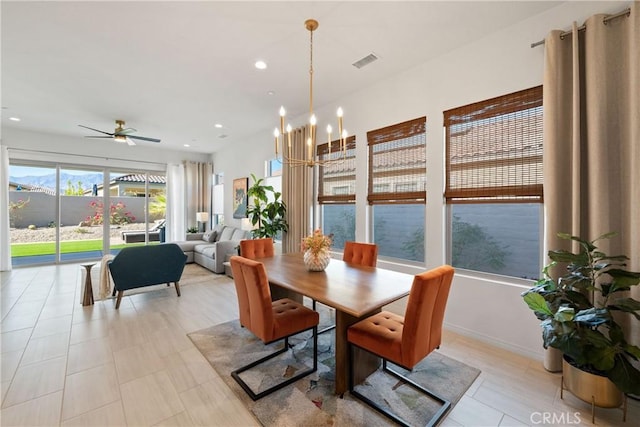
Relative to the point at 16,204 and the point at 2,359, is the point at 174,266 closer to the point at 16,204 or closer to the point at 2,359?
the point at 2,359

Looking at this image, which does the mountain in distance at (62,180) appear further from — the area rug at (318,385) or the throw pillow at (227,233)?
the area rug at (318,385)

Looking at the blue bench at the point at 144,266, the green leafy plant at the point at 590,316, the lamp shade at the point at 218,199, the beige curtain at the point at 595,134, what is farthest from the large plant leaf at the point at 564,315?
the lamp shade at the point at 218,199

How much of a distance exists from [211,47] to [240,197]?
429cm

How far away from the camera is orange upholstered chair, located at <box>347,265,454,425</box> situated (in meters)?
1.62

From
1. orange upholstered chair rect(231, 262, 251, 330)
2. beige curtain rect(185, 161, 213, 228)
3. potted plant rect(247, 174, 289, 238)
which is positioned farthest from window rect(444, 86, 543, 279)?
beige curtain rect(185, 161, 213, 228)

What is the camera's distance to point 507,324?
2.58 m

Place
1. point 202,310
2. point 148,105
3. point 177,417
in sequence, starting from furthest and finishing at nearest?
1. point 148,105
2. point 202,310
3. point 177,417

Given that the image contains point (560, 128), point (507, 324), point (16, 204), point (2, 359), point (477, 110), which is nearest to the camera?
point (560, 128)

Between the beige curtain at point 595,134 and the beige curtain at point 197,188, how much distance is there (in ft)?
26.8

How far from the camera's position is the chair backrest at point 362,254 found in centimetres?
300

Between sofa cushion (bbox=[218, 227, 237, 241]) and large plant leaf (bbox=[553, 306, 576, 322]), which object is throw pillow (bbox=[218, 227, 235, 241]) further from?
large plant leaf (bbox=[553, 306, 576, 322])

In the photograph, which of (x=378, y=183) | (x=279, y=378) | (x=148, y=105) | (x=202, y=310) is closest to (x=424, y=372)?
(x=279, y=378)

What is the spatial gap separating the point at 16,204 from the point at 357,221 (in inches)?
305

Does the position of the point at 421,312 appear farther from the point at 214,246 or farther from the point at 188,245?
the point at 188,245
